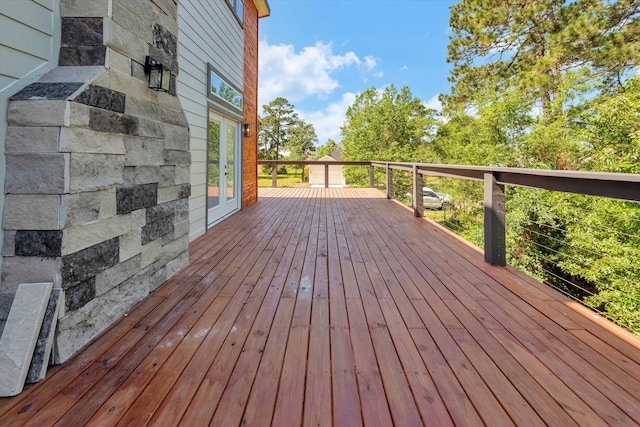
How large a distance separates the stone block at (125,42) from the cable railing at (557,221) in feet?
8.76

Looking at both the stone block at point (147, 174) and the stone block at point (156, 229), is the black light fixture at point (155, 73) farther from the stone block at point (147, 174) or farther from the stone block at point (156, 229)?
the stone block at point (156, 229)

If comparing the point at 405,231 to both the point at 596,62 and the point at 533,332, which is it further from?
the point at 596,62

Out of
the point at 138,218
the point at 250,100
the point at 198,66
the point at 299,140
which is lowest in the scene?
the point at 138,218

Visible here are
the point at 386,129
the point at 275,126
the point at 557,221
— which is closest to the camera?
the point at 557,221

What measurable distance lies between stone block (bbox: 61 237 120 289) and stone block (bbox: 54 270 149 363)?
0.52 ft

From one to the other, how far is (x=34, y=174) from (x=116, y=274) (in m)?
0.67

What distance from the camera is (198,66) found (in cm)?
382

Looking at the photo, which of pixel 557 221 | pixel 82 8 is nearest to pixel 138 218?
pixel 82 8

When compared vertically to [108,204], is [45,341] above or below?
below

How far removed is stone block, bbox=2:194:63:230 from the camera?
1416 millimetres

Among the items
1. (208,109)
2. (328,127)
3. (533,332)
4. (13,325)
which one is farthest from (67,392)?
(328,127)

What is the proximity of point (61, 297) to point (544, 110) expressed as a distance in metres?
13.7

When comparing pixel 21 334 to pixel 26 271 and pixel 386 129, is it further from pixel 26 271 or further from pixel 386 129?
pixel 386 129

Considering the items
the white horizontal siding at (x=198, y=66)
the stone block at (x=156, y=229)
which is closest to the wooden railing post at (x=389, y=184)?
the white horizontal siding at (x=198, y=66)
